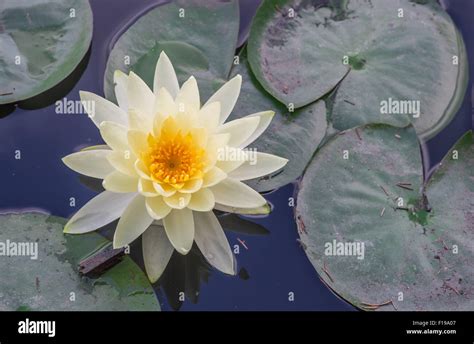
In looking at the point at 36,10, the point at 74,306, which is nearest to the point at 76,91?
the point at 36,10

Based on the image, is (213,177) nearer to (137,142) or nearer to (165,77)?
(137,142)

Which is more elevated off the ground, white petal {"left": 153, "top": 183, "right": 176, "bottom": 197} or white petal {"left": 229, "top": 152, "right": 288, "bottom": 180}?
white petal {"left": 229, "top": 152, "right": 288, "bottom": 180}

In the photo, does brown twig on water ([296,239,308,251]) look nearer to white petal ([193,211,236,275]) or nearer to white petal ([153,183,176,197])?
white petal ([193,211,236,275])

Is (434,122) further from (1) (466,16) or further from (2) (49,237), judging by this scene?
(2) (49,237)

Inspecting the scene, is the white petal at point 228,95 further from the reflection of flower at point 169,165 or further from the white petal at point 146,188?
the white petal at point 146,188

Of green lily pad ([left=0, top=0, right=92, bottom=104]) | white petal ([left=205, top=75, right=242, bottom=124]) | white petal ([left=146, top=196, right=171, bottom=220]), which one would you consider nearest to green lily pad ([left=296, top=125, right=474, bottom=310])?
white petal ([left=205, top=75, right=242, bottom=124])

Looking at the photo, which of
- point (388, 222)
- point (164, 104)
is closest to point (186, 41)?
point (164, 104)

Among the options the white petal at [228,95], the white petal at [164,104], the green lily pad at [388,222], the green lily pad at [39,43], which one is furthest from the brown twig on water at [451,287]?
the green lily pad at [39,43]
